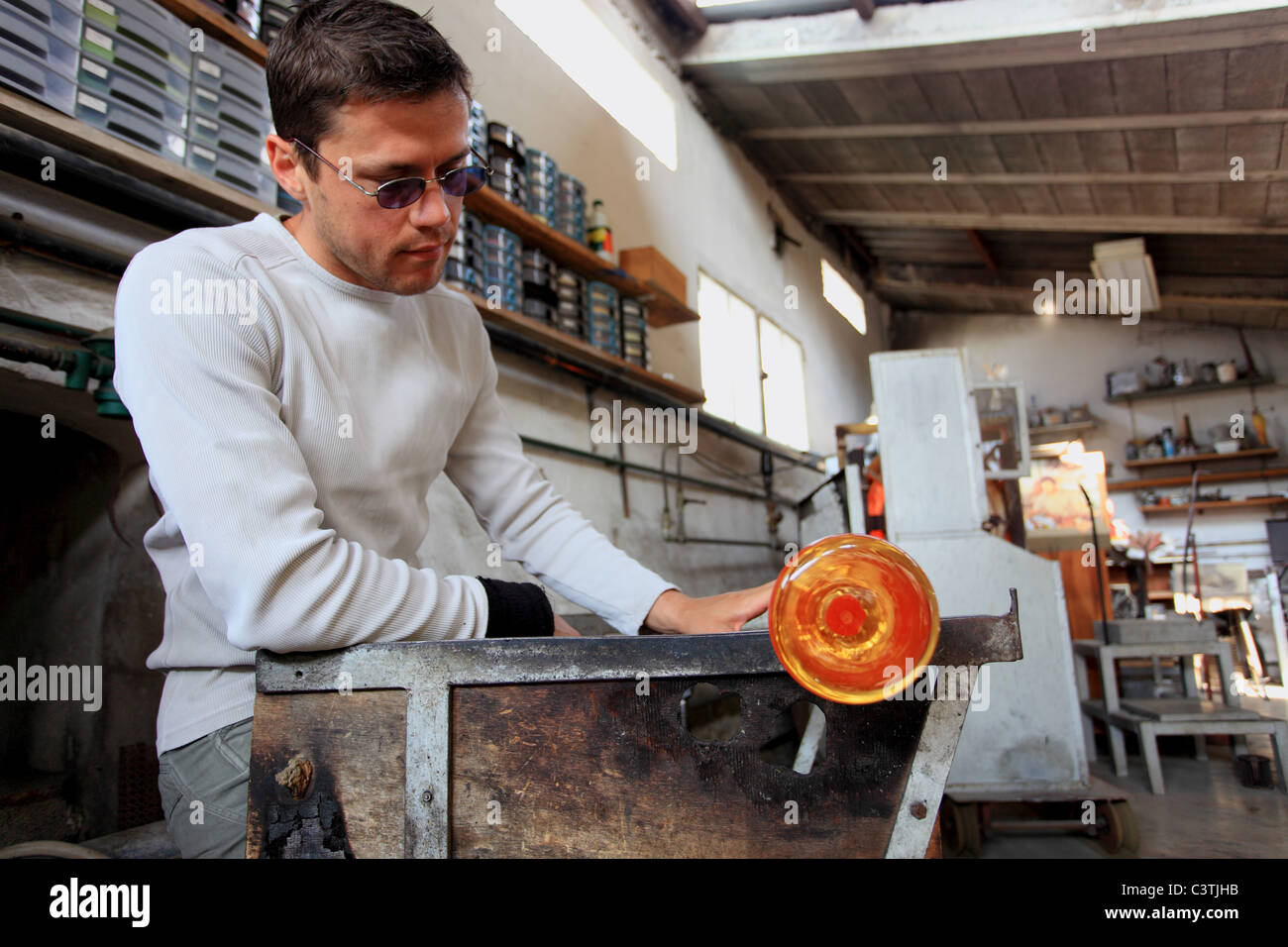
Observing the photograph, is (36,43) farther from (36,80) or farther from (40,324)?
(40,324)

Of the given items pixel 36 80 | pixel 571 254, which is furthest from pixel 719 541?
pixel 36 80

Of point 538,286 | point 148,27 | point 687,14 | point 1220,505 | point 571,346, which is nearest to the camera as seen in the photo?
point 148,27

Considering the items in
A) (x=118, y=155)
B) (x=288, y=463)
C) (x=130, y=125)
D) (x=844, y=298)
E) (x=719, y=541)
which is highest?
(x=844, y=298)

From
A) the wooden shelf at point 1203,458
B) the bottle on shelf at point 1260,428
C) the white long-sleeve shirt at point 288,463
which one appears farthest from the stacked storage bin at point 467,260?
the bottle on shelf at point 1260,428

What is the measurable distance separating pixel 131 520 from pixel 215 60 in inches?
48.9

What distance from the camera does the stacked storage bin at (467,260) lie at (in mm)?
3047

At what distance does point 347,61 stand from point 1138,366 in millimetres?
11587

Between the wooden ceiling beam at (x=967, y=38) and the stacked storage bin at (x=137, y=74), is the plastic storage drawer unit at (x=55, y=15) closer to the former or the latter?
the stacked storage bin at (x=137, y=74)

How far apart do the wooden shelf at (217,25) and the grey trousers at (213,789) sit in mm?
1804

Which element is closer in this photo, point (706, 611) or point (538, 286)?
point (706, 611)

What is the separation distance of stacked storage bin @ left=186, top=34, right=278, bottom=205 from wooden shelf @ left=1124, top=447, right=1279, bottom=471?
10.3 meters

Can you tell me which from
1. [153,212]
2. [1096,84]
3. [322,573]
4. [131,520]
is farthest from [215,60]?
[1096,84]

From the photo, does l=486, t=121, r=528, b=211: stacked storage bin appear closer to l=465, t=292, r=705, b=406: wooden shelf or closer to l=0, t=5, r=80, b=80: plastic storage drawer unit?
l=465, t=292, r=705, b=406: wooden shelf

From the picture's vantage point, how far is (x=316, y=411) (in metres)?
1.01
